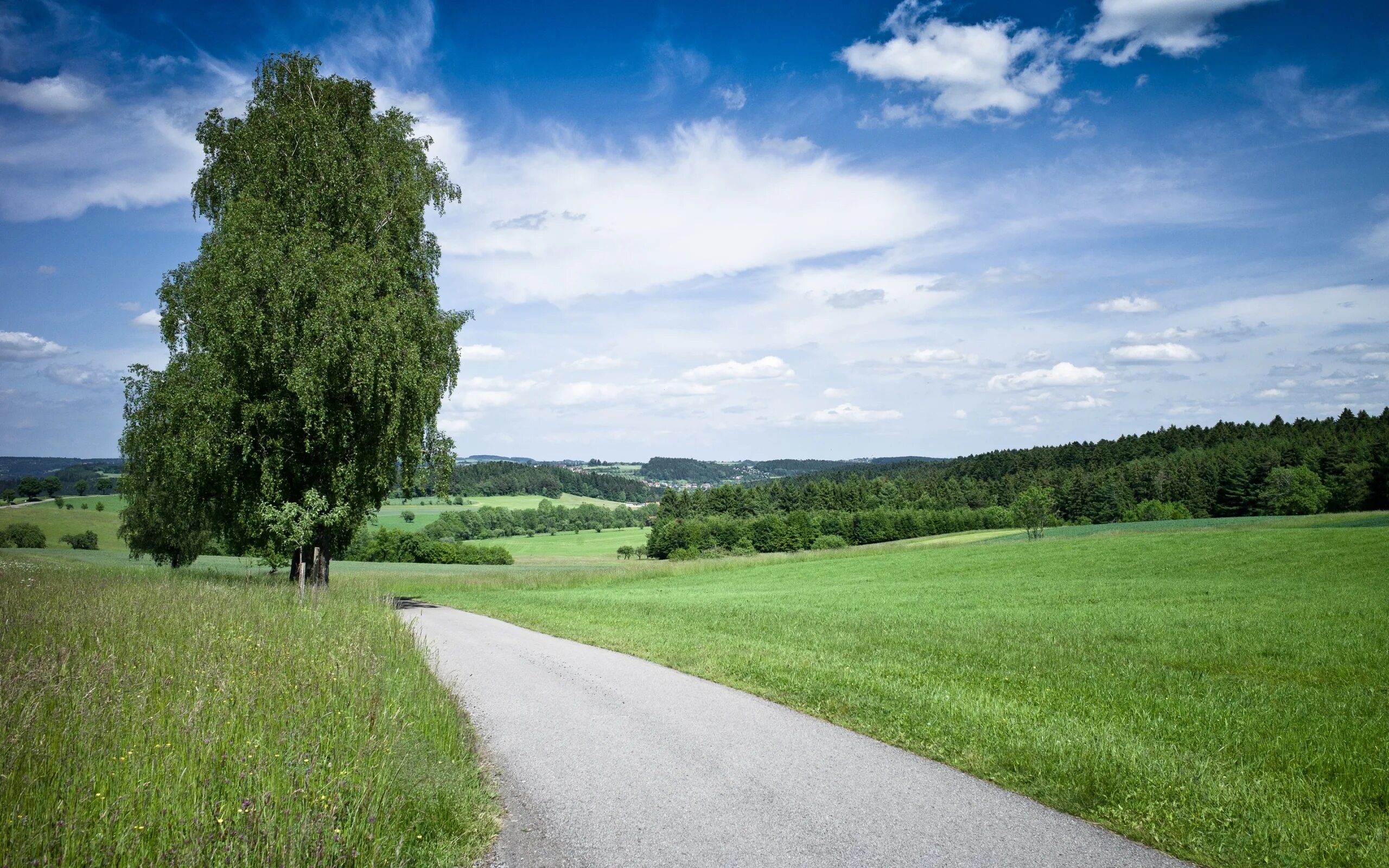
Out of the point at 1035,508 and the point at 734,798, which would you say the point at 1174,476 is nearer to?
the point at 1035,508

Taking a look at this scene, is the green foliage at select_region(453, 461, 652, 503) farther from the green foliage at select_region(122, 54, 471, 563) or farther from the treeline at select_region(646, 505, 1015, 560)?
the green foliage at select_region(122, 54, 471, 563)

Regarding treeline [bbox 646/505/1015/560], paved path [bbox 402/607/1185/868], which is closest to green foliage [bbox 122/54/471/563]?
paved path [bbox 402/607/1185/868]

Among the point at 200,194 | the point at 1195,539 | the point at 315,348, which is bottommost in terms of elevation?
the point at 1195,539

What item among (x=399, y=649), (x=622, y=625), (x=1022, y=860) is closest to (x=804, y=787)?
(x=1022, y=860)

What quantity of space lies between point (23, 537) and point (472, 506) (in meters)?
80.6

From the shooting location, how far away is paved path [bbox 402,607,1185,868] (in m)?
5.00

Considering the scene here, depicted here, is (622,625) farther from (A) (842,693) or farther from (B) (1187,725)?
(B) (1187,725)

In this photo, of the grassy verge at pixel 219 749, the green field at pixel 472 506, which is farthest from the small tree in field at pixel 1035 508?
the green field at pixel 472 506

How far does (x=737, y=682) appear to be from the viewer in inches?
424

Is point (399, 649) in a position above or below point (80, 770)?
below

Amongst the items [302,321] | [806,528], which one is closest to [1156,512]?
[806,528]

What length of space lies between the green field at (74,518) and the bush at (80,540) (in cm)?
44

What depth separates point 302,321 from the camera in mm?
20047

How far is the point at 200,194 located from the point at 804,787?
27702 millimetres
